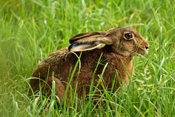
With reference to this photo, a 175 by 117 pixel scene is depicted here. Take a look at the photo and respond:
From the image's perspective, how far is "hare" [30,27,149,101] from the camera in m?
4.06

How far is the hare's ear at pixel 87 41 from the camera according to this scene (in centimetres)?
405

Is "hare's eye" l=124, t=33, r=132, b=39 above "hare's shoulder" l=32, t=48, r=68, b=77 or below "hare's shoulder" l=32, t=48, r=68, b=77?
above

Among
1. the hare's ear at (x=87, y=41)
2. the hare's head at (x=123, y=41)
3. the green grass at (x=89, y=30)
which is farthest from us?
the hare's head at (x=123, y=41)

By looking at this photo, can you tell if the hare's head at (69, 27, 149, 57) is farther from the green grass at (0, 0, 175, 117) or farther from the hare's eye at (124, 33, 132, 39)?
the green grass at (0, 0, 175, 117)

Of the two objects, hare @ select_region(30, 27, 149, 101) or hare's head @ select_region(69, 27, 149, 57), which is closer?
hare @ select_region(30, 27, 149, 101)

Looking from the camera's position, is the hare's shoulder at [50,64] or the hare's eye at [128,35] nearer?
the hare's shoulder at [50,64]

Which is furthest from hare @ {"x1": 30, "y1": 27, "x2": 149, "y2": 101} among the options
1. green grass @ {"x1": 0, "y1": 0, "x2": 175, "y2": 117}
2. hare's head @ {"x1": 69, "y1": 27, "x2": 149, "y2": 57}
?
green grass @ {"x1": 0, "y1": 0, "x2": 175, "y2": 117}

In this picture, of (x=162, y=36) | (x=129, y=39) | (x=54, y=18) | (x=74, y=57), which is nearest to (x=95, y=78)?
(x=74, y=57)

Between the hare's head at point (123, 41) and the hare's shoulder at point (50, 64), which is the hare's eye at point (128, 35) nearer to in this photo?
the hare's head at point (123, 41)

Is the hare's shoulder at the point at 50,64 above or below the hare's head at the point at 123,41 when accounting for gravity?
below

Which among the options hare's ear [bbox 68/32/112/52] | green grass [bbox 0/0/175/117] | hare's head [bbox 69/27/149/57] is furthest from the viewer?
hare's head [bbox 69/27/149/57]

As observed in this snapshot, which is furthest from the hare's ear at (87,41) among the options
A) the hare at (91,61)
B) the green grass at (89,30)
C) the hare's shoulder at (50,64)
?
the green grass at (89,30)

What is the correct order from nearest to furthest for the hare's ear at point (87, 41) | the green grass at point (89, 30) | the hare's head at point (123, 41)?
the green grass at point (89, 30)
the hare's ear at point (87, 41)
the hare's head at point (123, 41)

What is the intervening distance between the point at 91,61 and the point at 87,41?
0.26 meters
